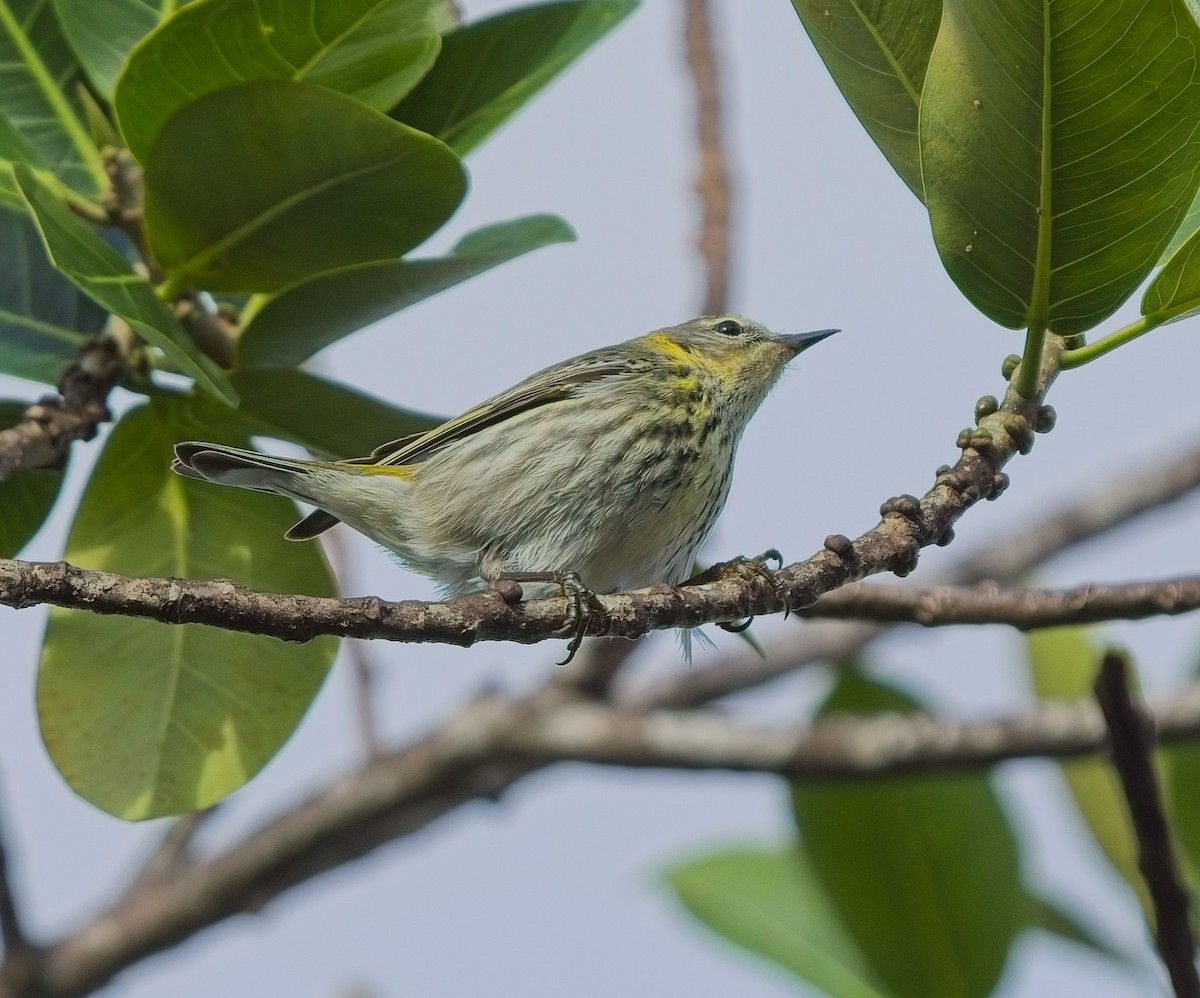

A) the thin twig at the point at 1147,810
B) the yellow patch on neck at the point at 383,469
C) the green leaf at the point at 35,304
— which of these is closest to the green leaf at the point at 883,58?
the thin twig at the point at 1147,810

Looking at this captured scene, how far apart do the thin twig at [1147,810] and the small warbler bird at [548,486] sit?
1.40m

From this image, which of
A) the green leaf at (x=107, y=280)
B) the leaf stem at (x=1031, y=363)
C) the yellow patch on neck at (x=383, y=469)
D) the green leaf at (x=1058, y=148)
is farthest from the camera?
the yellow patch on neck at (x=383, y=469)

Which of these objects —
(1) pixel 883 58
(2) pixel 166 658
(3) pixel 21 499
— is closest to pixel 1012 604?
(1) pixel 883 58

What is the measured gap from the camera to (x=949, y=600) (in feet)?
9.77

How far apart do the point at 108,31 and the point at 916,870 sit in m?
2.67

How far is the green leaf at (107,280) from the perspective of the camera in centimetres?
234

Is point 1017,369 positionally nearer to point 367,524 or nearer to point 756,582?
point 756,582

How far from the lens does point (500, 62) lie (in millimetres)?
3051

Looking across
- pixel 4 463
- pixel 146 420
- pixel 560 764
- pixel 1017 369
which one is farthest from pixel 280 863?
pixel 1017 369

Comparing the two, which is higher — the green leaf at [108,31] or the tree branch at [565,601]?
the green leaf at [108,31]

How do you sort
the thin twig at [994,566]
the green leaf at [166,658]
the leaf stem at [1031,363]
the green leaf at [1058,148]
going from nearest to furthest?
the green leaf at [1058,148]
the leaf stem at [1031,363]
the green leaf at [166,658]
the thin twig at [994,566]

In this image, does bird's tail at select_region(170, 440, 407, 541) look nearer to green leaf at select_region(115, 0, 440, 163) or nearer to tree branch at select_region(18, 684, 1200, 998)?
green leaf at select_region(115, 0, 440, 163)

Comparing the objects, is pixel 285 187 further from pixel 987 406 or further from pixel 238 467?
pixel 987 406

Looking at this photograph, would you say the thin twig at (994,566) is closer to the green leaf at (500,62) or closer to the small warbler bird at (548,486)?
the small warbler bird at (548,486)
